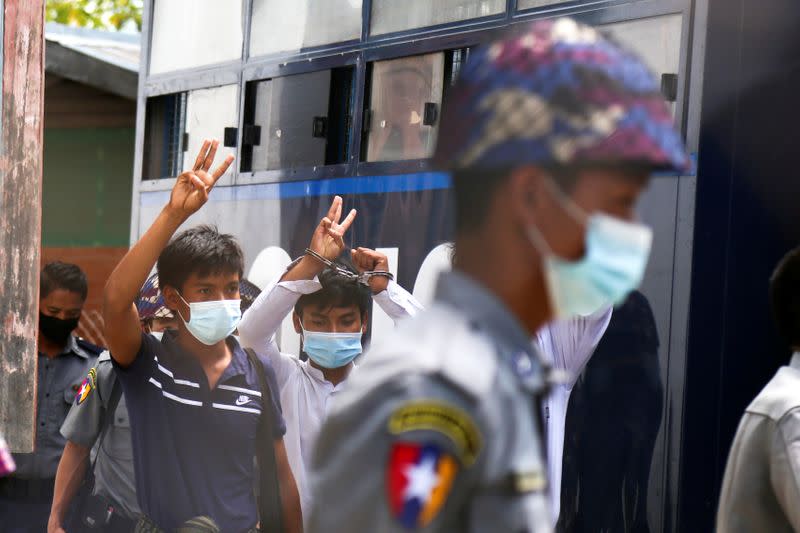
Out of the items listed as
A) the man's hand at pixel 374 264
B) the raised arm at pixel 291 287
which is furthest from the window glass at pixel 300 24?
the raised arm at pixel 291 287

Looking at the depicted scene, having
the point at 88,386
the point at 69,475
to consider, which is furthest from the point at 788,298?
the point at 69,475

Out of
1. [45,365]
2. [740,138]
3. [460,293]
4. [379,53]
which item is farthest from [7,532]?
[460,293]

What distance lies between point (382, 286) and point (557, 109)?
329 centimetres

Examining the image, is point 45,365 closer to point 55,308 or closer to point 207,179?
point 55,308

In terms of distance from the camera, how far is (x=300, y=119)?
646 centimetres

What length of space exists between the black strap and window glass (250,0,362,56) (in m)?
2.39

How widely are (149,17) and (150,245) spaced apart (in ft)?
14.2

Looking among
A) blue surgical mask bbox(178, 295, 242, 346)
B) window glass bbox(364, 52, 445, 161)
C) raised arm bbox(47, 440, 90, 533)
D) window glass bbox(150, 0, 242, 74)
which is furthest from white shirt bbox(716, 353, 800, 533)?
window glass bbox(150, 0, 242, 74)

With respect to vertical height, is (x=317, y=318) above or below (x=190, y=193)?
below

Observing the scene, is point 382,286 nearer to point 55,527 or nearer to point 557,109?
point 55,527

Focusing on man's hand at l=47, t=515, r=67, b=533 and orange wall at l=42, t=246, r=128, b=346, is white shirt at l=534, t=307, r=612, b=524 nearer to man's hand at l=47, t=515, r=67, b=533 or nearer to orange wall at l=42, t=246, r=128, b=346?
man's hand at l=47, t=515, r=67, b=533

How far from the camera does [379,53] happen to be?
19.6 feet

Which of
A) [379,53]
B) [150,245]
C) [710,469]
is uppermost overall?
[379,53]

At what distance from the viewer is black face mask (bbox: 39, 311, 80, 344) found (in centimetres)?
627
